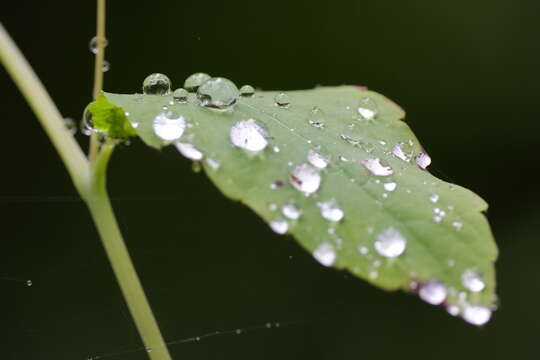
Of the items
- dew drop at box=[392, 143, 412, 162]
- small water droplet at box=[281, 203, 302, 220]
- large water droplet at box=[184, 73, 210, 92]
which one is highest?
large water droplet at box=[184, 73, 210, 92]

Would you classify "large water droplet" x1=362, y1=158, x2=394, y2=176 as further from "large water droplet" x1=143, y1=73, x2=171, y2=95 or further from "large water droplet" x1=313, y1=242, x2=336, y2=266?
"large water droplet" x1=143, y1=73, x2=171, y2=95

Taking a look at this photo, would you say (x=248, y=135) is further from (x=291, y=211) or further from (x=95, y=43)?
(x=95, y=43)

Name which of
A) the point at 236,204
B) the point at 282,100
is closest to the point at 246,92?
the point at 282,100

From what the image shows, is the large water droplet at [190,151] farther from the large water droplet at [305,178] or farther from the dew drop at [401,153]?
the dew drop at [401,153]

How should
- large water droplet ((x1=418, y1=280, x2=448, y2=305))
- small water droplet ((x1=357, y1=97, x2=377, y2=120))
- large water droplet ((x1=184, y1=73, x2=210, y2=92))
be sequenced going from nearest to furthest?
large water droplet ((x1=418, y1=280, x2=448, y2=305)), large water droplet ((x1=184, y1=73, x2=210, y2=92)), small water droplet ((x1=357, y1=97, x2=377, y2=120))

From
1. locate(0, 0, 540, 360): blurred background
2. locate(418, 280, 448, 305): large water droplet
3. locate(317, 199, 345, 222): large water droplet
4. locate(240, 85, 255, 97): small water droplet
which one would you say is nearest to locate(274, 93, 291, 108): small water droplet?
locate(240, 85, 255, 97): small water droplet

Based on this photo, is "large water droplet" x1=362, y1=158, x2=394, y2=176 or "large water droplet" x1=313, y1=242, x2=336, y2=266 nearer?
"large water droplet" x1=313, y1=242, x2=336, y2=266

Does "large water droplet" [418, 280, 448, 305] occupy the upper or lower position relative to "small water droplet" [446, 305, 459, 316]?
upper

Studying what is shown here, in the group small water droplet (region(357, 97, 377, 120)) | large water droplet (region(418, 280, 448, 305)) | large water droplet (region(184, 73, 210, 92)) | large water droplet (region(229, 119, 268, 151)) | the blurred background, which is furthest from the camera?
the blurred background
